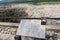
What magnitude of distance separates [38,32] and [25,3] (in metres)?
5.20

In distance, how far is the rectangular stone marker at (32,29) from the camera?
6.82 feet

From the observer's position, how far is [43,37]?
6.58 ft

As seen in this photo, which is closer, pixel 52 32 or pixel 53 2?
pixel 52 32

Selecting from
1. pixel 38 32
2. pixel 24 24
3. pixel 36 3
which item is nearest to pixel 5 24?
pixel 24 24

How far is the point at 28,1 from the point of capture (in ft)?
23.2

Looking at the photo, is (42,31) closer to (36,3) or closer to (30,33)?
(30,33)

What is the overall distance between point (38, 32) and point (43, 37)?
5.6 inches

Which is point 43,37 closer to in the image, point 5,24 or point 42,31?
point 42,31

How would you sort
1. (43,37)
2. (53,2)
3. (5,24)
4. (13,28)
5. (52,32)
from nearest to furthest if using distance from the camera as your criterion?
(43,37) → (52,32) → (13,28) → (5,24) → (53,2)

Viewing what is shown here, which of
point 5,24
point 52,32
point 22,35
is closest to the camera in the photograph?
point 22,35

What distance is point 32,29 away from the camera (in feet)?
7.14

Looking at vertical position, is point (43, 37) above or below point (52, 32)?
above

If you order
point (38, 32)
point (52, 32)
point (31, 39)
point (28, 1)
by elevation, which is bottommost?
point (52, 32)

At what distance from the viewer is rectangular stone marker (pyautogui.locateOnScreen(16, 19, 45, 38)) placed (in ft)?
6.82
